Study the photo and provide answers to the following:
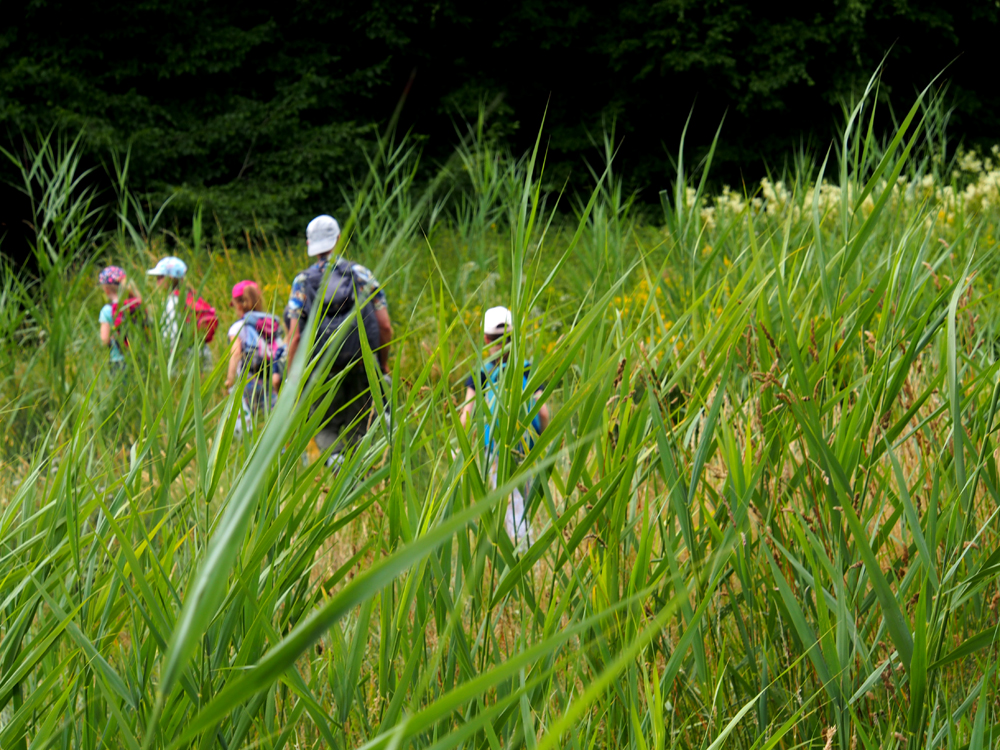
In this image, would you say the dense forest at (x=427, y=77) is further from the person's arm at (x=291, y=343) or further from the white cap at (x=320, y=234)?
the person's arm at (x=291, y=343)

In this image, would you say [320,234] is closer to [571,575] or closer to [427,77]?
[571,575]

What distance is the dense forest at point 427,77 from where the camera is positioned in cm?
1123

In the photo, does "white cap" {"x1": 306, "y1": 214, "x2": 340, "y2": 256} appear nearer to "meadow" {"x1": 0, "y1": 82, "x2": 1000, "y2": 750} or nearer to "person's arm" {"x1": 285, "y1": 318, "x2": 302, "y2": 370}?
"person's arm" {"x1": 285, "y1": 318, "x2": 302, "y2": 370}

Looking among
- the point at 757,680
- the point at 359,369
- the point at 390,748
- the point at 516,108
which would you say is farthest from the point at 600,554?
the point at 516,108

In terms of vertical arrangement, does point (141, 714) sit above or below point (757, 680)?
above

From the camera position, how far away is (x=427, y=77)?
44.9ft

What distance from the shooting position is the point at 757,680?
125 centimetres

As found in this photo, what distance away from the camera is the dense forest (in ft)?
36.9

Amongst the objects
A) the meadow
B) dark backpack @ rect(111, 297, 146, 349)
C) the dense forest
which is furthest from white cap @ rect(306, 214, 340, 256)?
the dense forest

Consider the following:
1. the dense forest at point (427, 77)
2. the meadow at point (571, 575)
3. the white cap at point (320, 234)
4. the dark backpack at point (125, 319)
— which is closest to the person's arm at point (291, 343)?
the meadow at point (571, 575)

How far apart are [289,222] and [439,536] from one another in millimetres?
11829

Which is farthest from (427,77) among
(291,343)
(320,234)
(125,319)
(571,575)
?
(571,575)

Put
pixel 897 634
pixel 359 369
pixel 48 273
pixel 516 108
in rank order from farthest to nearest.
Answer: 1. pixel 516 108
2. pixel 359 369
3. pixel 48 273
4. pixel 897 634

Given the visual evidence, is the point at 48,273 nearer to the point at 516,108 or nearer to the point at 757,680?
the point at 757,680
